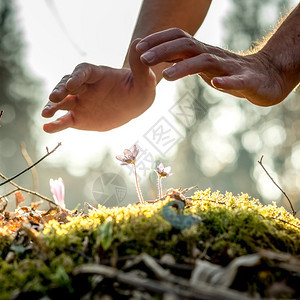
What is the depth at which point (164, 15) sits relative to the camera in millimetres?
3984

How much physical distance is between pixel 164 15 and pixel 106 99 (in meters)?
1.37

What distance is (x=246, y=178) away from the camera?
125ft

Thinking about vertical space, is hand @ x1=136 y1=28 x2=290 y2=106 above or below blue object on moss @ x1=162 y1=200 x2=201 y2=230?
above

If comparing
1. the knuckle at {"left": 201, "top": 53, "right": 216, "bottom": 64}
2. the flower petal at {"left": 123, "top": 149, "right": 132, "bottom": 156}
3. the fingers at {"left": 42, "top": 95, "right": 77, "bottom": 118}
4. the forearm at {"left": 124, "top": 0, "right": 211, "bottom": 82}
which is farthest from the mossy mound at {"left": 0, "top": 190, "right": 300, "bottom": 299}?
the forearm at {"left": 124, "top": 0, "right": 211, "bottom": 82}

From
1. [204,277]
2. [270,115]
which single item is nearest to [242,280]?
[204,277]

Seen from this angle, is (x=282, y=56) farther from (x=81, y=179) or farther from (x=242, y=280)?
(x=81, y=179)

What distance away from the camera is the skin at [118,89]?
3.20m

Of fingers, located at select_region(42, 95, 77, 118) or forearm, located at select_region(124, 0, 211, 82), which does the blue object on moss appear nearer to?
fingers, located at select_region(42, 95, 77, 118)

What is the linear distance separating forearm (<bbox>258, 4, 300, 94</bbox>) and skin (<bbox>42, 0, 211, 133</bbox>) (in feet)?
4.09

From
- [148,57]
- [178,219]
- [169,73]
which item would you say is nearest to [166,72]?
[169,73]

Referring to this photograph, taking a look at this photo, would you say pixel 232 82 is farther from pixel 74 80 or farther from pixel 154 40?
pixel 74 80

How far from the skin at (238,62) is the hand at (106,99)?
65 cm

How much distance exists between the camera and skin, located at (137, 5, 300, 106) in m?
2.44

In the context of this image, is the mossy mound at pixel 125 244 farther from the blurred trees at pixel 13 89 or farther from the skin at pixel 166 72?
the blurred trees at pixel 13 89
